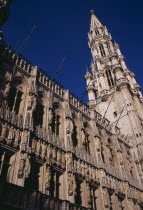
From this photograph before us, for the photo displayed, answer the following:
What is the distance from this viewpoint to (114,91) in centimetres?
3819

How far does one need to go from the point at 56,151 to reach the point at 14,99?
548cm

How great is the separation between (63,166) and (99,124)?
10.8 metres

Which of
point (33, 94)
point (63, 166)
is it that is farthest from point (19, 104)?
point (63, 166)

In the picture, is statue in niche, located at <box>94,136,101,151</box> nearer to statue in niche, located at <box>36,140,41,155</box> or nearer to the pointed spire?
statue in niche, located at <box>36,140,41,155</box>

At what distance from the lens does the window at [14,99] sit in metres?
16.7

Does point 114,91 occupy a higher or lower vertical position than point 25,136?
higher

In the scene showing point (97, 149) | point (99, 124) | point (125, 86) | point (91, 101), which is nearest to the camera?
point (97, 149)

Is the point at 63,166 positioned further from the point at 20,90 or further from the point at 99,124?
the point at 99,124

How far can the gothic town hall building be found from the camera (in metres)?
13.1

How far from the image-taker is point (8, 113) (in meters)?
15.3

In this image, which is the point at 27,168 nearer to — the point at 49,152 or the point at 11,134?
the point at 11,134

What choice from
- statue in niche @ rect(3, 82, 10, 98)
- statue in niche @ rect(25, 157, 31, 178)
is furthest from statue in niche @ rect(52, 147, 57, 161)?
statue in niche @ rect(3, 82, 10, 98)

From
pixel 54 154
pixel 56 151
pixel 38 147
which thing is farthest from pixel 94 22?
pixel 38 147

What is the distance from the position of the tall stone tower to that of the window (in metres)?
16.3
